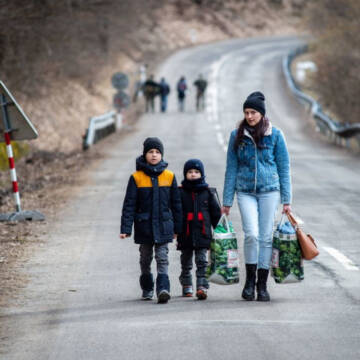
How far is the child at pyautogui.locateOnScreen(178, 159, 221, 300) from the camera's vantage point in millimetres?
8172

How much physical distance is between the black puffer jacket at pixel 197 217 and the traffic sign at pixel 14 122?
5341 millimetres

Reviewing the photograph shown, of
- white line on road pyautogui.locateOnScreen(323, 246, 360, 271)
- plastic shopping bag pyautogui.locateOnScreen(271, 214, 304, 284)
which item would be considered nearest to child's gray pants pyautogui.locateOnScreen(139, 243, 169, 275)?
plastic shopping bag pyautogui.locateOnScreen(271, 214, 304, 284)

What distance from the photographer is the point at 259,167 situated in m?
8.08

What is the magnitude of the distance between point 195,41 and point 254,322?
2926 inches

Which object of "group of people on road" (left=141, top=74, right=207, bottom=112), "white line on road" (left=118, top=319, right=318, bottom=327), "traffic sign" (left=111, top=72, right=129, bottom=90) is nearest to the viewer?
"white line on road" (left=118, top=319, right=318, bottom=327)

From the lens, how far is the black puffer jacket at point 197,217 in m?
8.18

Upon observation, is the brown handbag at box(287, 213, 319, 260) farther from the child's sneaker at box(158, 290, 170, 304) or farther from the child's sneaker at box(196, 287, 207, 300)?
the child's sneaker at box(158, 290, 170, 304)

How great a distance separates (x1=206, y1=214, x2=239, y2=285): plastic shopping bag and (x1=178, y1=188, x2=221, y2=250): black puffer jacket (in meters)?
0.11

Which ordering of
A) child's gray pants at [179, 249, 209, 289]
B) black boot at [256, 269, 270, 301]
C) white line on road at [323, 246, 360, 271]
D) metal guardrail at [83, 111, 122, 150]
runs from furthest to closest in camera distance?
1. metal guardrail at [83, 111, 122, 150]
2. white line on road at [323, 246, 360, 271]
3. child's gray pants at [179, 249, 209, 289]
4. black boot at [256, 269, 270, 301]

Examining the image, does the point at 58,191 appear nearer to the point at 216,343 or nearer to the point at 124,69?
the point at 216,343

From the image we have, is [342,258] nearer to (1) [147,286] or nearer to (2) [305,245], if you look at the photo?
(2) [305,245]

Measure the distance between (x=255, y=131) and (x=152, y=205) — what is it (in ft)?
3.80

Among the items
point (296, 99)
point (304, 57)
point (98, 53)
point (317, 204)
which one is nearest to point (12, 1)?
point (317, 204)

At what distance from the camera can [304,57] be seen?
7425 centimetres
